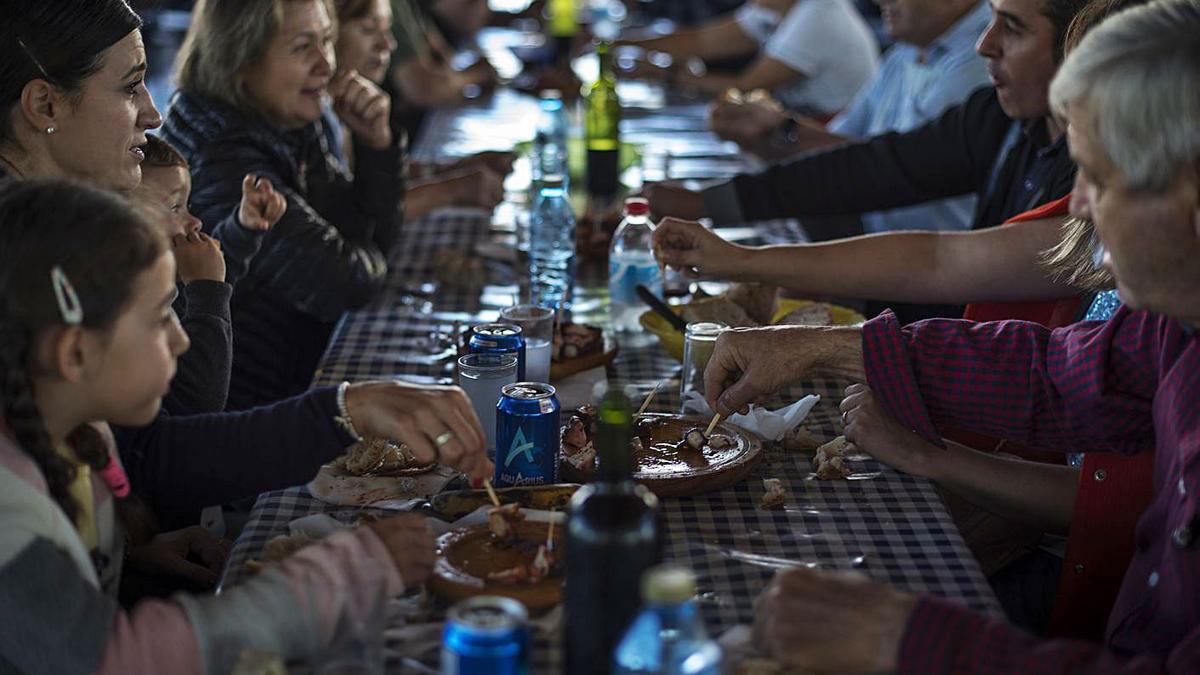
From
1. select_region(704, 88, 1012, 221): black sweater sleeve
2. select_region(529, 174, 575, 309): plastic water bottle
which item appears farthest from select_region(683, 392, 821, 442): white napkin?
select_region(704, 88, 1012, 221): black sweater sleeve

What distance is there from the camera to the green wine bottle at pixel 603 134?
346 centimetres

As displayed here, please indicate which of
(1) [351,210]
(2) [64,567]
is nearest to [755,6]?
(1) [351,210]

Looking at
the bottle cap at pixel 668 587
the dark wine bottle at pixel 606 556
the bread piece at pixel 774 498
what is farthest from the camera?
the bread piece at pixel 774 498

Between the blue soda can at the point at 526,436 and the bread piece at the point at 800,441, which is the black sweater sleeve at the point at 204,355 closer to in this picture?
the blue soda can at the point at 526,436

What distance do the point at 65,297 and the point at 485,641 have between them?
0.57m

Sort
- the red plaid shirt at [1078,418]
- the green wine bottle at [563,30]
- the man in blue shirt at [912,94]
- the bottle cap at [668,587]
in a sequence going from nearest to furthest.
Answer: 1. the bottle cap at [668,587]
2. the red plaid shirt at [1078,418]
3. the man in blue shirt at [912,94]
4. the green wine bottle at [563,30]

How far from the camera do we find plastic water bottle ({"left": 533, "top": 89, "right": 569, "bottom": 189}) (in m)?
3.08

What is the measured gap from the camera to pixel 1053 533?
2.01m

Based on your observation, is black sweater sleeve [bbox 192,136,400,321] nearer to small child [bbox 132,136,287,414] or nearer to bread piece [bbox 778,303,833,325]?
small child [bbox 132,136,287,414]

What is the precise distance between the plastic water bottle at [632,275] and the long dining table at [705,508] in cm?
5

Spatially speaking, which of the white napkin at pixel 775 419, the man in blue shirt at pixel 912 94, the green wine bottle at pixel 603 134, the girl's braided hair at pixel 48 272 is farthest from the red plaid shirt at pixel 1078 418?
the man in blue shirt at pixel 912 94

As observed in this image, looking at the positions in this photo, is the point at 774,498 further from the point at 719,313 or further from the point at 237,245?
the point at 237,245

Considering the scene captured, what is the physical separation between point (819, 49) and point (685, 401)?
3425mm

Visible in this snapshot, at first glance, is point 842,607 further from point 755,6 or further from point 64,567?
point 755,6
